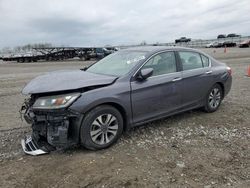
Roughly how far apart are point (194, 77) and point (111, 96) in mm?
2144

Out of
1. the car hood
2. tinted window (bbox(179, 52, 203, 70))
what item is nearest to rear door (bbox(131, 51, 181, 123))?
tinted window (bbox(179, 52, 203, 70))

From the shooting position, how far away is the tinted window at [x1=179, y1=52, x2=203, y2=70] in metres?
5.70

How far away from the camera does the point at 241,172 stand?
3795mm

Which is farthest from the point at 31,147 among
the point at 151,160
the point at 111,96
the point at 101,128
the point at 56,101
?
the point at 151,160

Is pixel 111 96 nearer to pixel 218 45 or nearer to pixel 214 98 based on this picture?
pixel 214 98

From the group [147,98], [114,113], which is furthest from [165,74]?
[114,113]

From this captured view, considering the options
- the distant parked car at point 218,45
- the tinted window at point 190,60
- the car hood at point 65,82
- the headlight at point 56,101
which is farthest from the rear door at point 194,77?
the distant parked car at point 218,45

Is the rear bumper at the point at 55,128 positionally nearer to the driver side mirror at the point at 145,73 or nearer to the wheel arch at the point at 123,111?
the wheel arch at the point at 123,111

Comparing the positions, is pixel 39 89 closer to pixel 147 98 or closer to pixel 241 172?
pixel 147 98

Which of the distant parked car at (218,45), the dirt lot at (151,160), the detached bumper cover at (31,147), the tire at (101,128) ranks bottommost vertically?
the dirt lot at (151,160)

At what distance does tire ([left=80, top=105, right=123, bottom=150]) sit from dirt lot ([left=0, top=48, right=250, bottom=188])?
0.14 meters

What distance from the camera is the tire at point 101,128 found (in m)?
4.20

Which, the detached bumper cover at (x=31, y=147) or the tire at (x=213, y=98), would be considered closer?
the detached bumper cover at (x=31, y=147)

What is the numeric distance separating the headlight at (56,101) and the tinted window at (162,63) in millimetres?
1529
